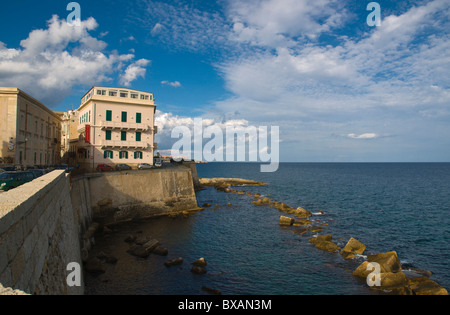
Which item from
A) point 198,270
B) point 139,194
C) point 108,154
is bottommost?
point 198,270

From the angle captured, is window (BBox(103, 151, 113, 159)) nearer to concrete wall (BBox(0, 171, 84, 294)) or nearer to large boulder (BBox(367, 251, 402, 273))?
concrete wall (BBox(0, 171, 84, 294))

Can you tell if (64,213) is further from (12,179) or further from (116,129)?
(116,129)

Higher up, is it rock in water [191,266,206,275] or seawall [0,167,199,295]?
seawall [0,167,199,295]

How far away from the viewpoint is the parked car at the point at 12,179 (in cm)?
1476

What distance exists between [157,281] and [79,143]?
2992cm

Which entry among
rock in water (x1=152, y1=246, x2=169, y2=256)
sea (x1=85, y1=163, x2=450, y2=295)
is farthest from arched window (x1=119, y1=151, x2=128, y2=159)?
rock in water (x1=152, y1=246, x2=169, y2=256)

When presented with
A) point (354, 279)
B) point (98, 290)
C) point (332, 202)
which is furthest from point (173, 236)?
point (332, 202)

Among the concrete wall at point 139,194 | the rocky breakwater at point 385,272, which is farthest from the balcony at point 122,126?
the rocky breakwater at point 385,272

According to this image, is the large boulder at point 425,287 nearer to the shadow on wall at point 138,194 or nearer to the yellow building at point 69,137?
the shadow on wall at point 138,194

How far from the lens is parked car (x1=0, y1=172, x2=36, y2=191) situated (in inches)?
581

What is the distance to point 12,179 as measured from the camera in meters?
15.5

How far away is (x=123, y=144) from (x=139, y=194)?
9.10 metres

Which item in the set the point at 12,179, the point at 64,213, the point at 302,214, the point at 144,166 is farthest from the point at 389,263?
the point at 144,166

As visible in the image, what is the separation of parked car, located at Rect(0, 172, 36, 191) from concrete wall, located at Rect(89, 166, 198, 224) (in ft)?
37.0
